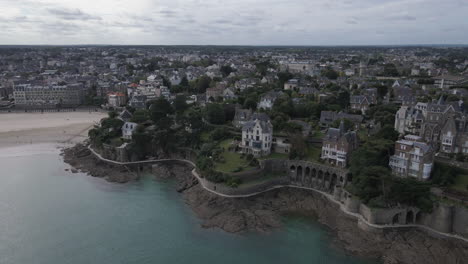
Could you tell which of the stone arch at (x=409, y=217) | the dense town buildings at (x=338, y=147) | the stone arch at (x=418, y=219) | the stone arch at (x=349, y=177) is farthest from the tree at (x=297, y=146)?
the stone arch at (x=418, y=219)

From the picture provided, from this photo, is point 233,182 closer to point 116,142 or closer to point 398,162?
point 398,162

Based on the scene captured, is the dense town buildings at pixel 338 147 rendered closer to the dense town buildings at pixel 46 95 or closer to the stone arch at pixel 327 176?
the stone arch at pixel 327 176

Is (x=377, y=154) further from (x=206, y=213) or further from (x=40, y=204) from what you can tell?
(x=40, y=204)

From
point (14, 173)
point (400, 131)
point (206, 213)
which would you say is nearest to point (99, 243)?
point (206, 213)

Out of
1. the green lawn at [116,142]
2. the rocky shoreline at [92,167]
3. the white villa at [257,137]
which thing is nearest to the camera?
the white villa at [257,137]

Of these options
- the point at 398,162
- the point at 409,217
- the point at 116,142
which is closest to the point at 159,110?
the point at 116,142

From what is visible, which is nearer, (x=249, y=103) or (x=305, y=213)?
(x=305, y=213)
